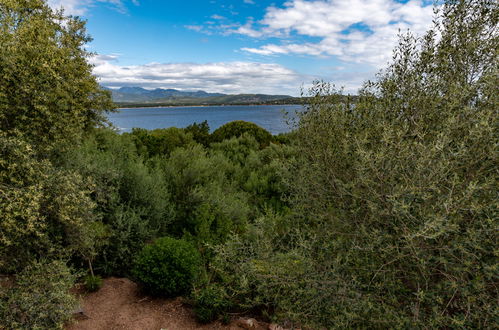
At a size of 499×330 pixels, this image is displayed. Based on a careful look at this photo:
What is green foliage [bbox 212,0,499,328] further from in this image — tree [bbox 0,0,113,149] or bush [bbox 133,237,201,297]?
tree [bbox 0,0,113,149]

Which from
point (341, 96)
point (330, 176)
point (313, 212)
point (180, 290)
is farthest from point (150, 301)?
point (341, 96)

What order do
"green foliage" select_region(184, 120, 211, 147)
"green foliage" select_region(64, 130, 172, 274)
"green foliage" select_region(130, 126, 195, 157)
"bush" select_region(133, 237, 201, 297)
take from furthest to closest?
"green foliage" select_region(184, 120, 211, 147), "green foliage" select_region(130, 126, 195, 157), "green foliage" select_region(64, 130, 172, 274), "bush" select_region(133, 237, 201, 297)

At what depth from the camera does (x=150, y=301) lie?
7016 mm

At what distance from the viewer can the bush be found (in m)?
6.82

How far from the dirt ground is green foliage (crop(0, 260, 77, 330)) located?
51 cm

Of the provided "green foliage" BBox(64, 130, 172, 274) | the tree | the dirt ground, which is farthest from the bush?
the tree

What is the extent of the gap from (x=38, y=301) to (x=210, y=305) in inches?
123

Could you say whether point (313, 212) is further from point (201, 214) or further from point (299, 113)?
point (201, 214)

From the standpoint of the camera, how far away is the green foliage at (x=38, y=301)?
501 centimetres

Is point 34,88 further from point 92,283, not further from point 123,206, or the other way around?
point 92,283

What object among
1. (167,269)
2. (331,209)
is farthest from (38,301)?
(331,209)

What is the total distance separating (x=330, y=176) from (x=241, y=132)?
67.4ft

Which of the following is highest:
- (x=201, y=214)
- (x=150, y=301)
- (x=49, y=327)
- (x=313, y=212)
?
(x=313, y=212)

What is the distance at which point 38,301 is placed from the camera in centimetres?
522
